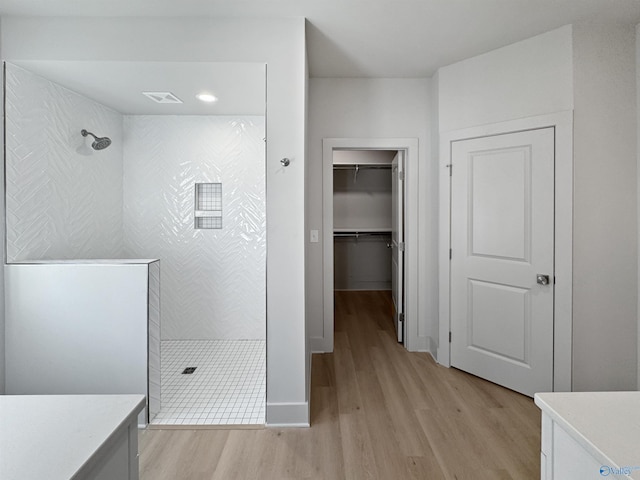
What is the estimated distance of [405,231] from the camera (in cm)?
340

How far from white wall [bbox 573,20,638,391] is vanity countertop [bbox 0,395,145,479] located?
109 inches

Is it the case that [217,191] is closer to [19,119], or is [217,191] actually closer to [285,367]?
[19,119]

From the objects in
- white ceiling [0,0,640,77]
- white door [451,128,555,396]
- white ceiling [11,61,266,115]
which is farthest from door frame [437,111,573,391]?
white ceiling [11,61,266,115]

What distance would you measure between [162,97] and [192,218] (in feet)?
3.80

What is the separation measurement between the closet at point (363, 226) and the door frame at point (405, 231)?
2.25m

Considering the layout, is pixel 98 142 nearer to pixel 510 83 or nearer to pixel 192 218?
pixel 192 218

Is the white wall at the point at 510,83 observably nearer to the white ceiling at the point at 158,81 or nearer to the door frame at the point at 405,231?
the door frame at the point at 405,231

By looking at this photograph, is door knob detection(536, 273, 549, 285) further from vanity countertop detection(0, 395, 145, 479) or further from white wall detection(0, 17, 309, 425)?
vanity countertop detection(0, 395, 145, 479)

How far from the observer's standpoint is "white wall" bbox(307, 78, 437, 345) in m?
3.29

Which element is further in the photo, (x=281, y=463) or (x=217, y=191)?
(x=217, y=191)

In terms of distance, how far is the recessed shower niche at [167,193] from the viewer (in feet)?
7.41

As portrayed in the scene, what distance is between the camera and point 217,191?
349 cm

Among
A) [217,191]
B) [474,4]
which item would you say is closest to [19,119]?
[217,191]

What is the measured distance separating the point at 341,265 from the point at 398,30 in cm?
410
